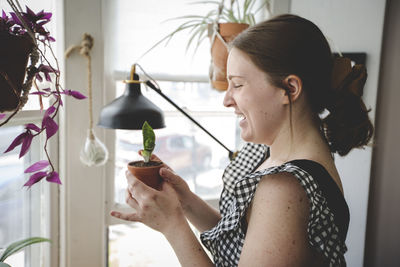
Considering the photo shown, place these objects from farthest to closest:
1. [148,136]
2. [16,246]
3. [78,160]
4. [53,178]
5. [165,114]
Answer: [165,114] → [78,160] → [16,246] → [148,136] → [53,178]

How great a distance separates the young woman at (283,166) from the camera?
64 centimetres

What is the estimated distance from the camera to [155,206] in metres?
0.75

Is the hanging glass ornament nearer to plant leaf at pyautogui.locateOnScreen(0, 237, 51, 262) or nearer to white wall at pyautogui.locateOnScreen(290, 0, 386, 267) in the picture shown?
plant leaf at pyautogui.locateOnScreen(0, 237, 51, 262)

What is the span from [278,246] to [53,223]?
1324mm

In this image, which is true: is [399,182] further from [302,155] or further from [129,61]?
[129,61]

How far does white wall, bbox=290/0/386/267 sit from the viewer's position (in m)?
1.62

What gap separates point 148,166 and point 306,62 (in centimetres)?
47

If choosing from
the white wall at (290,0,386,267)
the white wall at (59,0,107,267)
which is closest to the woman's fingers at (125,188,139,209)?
the white wall at (59,0,107,267)

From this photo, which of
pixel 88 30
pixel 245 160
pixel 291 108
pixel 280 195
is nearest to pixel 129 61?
pixel 88 30

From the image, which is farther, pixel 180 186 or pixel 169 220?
pixel 180 186

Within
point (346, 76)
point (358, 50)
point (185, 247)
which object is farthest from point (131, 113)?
point (358, 50)

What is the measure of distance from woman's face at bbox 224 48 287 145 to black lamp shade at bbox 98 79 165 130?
0.25 meters

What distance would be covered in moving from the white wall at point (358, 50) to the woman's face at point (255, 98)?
3.62 ft

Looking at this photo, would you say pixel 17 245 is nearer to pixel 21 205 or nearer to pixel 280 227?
pixel 21 205
